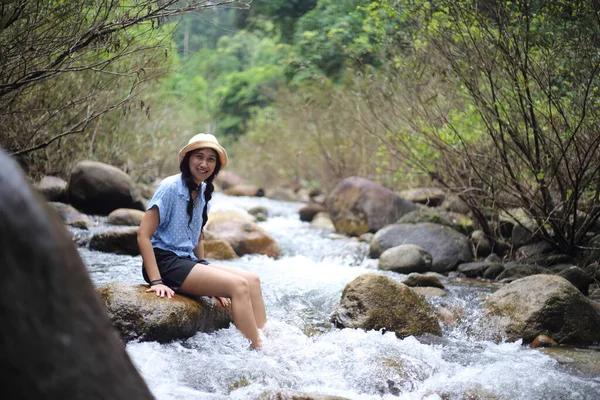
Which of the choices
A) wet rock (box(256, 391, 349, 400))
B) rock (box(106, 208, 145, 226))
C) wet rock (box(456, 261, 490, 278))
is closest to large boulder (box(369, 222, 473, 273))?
wet rock (box(456, 261, 490, 278))

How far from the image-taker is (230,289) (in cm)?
459

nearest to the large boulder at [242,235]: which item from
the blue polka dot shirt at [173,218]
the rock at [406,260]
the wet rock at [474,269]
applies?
the rock at [406,260]

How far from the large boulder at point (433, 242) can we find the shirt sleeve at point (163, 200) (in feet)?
16.6

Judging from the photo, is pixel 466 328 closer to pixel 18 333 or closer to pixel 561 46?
pixel 561 46

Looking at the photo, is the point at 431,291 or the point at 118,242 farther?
the point at 118,242

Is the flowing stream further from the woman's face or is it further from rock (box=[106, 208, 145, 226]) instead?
rock (box=[106, 208, 145, 226])

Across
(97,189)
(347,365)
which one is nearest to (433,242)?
(347,365)

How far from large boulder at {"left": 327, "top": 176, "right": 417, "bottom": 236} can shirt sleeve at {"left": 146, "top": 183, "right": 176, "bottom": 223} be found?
713 cm

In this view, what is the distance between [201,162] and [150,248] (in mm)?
758

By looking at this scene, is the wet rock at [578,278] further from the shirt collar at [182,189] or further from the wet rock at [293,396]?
the shirt collar at [182,189]

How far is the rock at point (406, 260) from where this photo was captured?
8453 mm

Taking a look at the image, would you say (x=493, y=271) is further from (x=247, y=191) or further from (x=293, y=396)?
(x=247, y=191)

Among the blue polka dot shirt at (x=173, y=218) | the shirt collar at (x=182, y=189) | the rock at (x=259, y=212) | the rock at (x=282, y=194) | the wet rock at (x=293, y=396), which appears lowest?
the rock at (x=282, y=194)

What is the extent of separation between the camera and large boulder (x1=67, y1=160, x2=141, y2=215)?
1037cm
